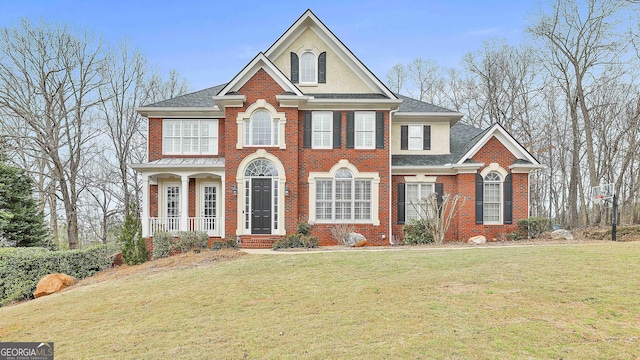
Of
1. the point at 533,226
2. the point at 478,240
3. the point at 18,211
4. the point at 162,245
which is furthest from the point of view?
the point at 18,211

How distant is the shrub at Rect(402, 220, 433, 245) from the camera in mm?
17875

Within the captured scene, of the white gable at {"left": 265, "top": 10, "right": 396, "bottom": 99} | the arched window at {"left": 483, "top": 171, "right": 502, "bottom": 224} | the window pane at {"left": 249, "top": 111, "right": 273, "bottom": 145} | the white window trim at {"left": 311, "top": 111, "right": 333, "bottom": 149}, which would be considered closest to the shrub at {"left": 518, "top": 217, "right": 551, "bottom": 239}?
the arched window at {"left": 483, "top": 171, "right": 502, "bottom": 224}

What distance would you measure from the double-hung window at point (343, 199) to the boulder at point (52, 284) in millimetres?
9833

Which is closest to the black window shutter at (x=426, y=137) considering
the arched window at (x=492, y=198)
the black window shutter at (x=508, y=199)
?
the arched window at (x=492, y=198)

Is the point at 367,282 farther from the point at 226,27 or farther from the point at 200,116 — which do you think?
the point at 226,27

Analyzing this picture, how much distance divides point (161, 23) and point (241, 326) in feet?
60.7

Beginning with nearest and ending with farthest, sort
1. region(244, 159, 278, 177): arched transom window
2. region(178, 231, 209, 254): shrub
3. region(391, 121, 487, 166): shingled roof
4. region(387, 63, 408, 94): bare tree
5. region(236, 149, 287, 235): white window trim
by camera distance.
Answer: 1. region(178, 231, 209, 254): shrub
2. region(236, 149, 287, 235): white window trim
3. region(244, 159, 278, 177): arched transom window
4. region(391, 121, 487, 166): shingled roof
5. region(387, 63, 408, 94): bare tree

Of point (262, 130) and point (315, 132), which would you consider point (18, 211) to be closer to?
point (262, 130)

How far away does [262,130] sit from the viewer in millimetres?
18047

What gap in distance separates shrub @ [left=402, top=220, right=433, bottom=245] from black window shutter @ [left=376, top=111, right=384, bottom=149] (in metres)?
3.75

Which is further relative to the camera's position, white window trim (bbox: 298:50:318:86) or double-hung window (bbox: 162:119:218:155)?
double-hung window (bbox: 162:119:218:155)

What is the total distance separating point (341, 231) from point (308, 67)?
7.83 meters

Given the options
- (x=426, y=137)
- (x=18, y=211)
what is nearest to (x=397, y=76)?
(x=426, y=137)

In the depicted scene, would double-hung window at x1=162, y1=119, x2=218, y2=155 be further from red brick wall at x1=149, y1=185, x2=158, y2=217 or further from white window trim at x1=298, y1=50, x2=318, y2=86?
white window trim at x1=298, y1=50, x2=318, y2=86
